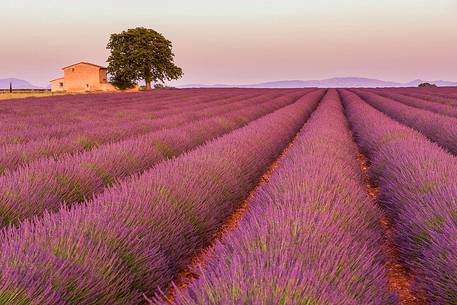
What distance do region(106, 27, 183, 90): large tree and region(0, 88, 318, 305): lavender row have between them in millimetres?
48469

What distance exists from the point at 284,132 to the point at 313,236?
731 centimetres

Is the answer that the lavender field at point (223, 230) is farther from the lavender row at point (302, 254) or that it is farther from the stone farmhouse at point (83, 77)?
the stone farmhouse at point (83, 77)

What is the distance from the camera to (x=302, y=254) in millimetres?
1921

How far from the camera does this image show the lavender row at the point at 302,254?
149 cm

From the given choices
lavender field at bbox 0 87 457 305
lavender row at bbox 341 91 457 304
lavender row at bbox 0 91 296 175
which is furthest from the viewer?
lavender row at bbox 0 91 296 175

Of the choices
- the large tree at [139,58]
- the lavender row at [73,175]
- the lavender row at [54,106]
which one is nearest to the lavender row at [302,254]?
the lavender row at [73,175]

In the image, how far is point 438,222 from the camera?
2.79 metres

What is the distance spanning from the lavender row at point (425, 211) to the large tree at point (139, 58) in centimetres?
4787

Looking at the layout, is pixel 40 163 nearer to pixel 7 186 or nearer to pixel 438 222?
pixel 7 186

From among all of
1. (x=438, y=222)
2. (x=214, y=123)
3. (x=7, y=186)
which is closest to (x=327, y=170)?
(x=438, y=222)

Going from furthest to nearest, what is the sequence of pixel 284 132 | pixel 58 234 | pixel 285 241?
pixel 284 132 < pixel 58 234 < pixel 285 241

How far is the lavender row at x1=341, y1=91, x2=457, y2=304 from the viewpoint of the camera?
90.9 inches

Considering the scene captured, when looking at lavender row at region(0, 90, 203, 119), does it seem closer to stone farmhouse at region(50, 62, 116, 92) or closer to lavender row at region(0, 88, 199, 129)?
lavender row at region(0, 88, 199, 129)

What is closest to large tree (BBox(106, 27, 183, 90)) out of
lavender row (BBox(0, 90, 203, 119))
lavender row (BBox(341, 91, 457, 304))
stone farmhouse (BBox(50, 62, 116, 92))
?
stone farmhouse (BBox(50, 62, 116, 92))
